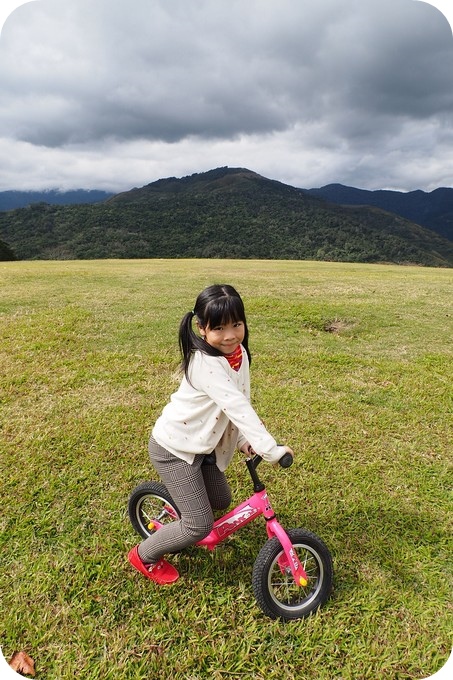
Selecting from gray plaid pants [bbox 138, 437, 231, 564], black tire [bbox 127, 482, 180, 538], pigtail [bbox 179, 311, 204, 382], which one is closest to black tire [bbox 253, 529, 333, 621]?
gray plaid pants [bbox 138, 437, 231, 564]

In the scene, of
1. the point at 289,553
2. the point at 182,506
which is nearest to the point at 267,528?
the point at 289,553

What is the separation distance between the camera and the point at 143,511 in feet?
11.8

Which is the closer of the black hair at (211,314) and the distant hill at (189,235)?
the black hair at (211,314)

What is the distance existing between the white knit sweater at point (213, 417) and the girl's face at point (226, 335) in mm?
86

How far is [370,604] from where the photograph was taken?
9.34ft

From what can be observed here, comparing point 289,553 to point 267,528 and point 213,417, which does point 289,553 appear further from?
point 213,417

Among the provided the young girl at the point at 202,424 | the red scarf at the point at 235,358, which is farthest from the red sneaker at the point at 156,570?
the red scarf at the point at 235,358

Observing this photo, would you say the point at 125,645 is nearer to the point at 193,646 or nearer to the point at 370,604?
the point at 193,646

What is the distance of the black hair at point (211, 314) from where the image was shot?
2.56 m

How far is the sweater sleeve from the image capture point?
7.98 ft

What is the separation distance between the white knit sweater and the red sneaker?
891mm

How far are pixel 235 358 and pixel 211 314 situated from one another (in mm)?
413

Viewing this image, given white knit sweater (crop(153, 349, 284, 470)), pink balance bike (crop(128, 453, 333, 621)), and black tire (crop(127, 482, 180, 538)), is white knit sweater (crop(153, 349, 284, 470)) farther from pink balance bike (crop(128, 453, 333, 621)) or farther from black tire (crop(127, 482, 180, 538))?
black tire (crop(127, 482, 180, 538))

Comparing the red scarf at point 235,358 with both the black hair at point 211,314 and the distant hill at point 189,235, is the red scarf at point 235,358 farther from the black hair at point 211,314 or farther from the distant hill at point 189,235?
the distant hill at point 189,235
